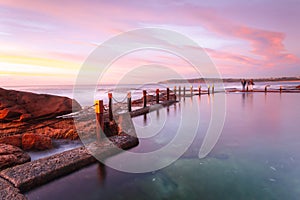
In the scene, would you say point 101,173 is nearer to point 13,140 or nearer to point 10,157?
point 10,157

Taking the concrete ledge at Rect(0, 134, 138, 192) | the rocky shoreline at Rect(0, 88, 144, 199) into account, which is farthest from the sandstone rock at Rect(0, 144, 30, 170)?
the concrete ledge at Rect(0, 134, 138, 192)

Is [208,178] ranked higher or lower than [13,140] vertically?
lower

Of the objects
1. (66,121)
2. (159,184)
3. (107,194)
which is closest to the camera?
(107,194)

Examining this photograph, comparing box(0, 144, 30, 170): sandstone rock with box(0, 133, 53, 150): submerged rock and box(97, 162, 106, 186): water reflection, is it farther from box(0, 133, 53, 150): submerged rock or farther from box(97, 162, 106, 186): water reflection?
box(97, 162, 106, 186): water reflection

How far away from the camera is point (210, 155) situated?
444 centimetres

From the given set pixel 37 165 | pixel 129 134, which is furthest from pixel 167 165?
pixel 37 165

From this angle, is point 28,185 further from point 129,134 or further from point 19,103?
point 19,103

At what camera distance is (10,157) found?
3605mm

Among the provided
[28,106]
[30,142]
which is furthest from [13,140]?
[28,106]

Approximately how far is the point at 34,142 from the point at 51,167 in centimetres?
177

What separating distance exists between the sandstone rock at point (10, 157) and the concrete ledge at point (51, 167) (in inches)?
10.7

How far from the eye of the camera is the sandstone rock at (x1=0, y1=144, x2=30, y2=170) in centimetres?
348

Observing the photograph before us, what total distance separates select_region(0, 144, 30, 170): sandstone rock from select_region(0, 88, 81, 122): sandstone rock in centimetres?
193

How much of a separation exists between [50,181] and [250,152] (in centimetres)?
419
